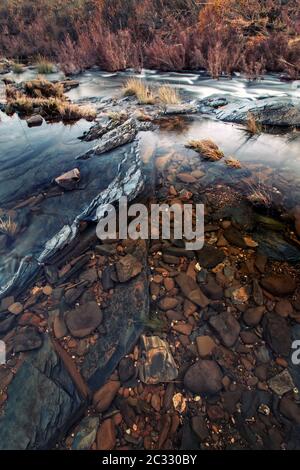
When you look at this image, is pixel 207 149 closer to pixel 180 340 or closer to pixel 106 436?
pixel 180 340

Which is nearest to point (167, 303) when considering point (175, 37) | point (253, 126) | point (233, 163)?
point (233, 163)

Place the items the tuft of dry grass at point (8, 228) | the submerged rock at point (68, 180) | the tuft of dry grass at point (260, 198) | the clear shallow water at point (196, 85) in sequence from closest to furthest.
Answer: the tuft of dry grass at point (8, 228), the tuft of dry grass at point (260, 198), the submerged rock at point (68, 180), the clear shallow water at point (196, 85)

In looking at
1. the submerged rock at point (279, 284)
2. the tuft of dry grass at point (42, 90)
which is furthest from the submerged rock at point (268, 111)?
the tuft of dry grass at point (42, 90)

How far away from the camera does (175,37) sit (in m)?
13.1

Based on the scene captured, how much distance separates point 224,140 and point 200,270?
3.59 meters

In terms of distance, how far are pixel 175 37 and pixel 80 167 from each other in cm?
1179

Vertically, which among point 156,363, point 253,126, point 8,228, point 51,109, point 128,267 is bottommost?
point 156,363

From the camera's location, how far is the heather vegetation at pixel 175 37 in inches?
415

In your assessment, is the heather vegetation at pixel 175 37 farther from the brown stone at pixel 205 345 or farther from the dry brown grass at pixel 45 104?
the brown stone at pixel 205 345

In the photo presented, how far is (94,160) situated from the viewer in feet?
16.7

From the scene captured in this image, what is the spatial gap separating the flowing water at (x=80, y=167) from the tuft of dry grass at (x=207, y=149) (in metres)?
0.16

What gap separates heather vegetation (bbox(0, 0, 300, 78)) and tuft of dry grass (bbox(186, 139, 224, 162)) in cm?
642

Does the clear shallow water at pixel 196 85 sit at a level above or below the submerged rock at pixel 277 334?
above

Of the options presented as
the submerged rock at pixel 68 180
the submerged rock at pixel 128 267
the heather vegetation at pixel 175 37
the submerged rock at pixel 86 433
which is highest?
the heather vegetation at pixel 175 37
